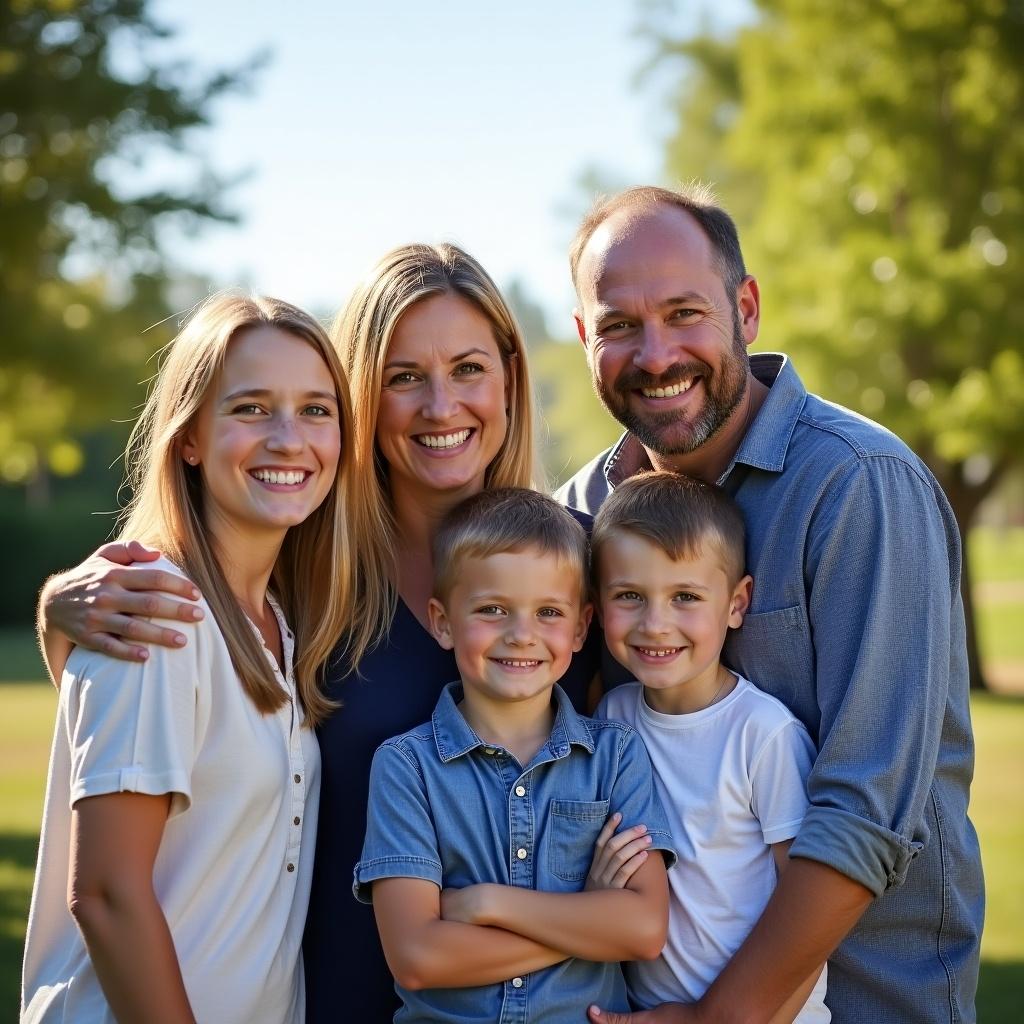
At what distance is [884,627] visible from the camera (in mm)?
2877

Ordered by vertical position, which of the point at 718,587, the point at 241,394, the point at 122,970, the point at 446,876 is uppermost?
the point at 241,394

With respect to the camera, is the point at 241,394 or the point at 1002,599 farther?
the point at 1002,599

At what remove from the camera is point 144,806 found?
8.57 feet

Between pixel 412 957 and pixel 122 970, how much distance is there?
614 millimetres

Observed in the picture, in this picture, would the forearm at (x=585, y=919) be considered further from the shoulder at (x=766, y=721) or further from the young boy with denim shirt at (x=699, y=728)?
the shoulder at (x=766, y=721)

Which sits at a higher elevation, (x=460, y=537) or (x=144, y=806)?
(x=460, y=537)

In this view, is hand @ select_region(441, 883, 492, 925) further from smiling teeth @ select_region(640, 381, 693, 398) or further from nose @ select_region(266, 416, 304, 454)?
smiling teeth @ select_region(640, 381, 693, 398)

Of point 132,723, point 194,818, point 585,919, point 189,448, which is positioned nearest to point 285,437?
point 189,448

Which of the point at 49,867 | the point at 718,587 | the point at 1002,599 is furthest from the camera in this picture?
the point at 1002,599

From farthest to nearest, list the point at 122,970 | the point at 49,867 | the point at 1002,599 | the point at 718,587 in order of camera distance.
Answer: the point at 1002,599, the point at 718,587, the point at 49,867, the point at 122,970

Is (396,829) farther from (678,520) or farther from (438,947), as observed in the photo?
(678,520)

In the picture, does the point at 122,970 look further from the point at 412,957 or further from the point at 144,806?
the point at 412,957

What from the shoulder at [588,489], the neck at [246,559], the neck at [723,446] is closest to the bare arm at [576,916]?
the neck at [246,559]

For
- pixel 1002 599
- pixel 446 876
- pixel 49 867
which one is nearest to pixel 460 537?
pixel 446 876
